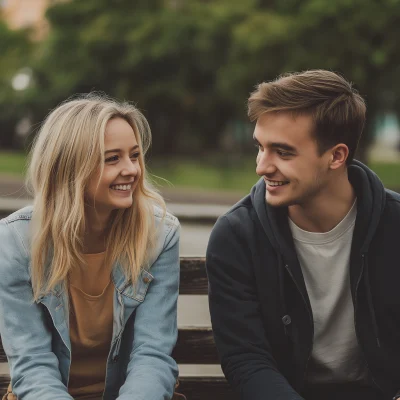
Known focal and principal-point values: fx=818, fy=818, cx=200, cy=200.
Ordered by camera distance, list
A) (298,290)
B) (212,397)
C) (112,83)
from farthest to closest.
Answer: (112,83), (212,397), (298,290)

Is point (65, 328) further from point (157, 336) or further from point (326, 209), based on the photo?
point (326, 209)

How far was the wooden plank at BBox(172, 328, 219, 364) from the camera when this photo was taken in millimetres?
3625

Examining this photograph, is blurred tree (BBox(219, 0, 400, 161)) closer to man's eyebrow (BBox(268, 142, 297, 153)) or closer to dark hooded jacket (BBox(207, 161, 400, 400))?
dark hooded jacket (BBox(207, 161, 400, 400))

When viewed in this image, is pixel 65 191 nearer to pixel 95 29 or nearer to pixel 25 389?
pixel 25 389

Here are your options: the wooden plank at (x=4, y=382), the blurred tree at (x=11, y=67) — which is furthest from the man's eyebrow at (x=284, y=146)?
the blurred tree at (x=11, y=67)

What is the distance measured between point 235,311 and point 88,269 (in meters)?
0.61

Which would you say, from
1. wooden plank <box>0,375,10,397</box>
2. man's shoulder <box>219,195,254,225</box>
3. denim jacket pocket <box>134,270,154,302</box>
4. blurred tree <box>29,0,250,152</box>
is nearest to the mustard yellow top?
denim jacket pocket <box>134,270,154,302</box>

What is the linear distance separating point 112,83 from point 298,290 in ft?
105

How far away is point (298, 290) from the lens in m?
3.22

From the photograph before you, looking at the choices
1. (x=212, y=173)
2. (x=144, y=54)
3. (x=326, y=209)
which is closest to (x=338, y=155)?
(x=326, y=209)

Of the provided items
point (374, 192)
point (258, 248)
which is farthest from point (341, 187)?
point (258, 248)

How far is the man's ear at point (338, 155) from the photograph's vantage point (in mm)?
3195

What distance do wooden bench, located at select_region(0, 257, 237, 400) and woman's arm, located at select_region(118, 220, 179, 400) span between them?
26 cm

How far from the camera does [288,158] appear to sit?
123 inches
